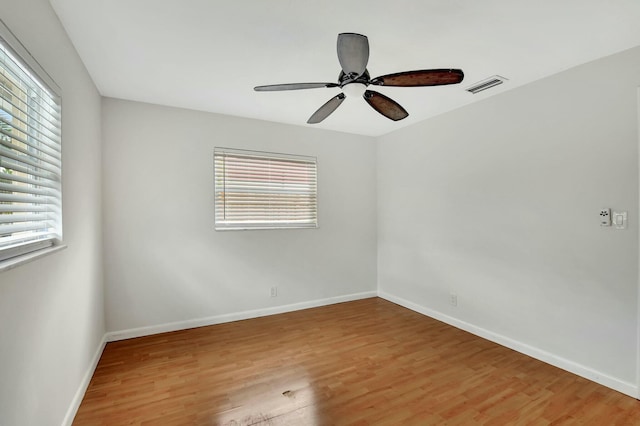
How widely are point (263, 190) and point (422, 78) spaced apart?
239 cm

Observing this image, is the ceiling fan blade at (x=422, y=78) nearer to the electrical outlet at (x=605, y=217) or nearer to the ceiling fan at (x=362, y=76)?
the ceiling fan at (x=362, y=76)

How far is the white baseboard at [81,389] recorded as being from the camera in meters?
1.79

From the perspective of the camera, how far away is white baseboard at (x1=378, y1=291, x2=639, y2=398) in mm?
2148

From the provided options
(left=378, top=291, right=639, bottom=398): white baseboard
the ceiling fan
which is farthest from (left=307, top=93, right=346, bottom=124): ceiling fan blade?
(left=378, top=291, right=639, bottom=398): white baseboard

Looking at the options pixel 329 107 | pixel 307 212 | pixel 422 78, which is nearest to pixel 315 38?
pixel 329 107

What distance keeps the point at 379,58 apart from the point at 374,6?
571mm

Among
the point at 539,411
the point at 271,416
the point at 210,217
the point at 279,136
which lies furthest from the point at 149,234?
the point at 539,411

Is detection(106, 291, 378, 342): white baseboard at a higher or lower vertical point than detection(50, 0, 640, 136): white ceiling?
lower

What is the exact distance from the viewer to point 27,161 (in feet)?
4.56

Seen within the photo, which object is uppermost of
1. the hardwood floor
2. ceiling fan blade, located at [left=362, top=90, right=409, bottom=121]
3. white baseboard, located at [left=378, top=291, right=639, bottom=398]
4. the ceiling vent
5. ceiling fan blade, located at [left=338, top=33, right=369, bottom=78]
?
the ceiling vent

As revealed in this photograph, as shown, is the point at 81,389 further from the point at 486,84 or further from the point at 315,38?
the point at 486,84

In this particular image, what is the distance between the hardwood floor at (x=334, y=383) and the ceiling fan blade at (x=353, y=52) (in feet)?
6.83

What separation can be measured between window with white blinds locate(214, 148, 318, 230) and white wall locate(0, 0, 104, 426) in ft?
3.87

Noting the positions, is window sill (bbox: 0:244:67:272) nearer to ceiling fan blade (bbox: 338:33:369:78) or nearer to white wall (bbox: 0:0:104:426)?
white wall (bbox: 0:0:104:426)
